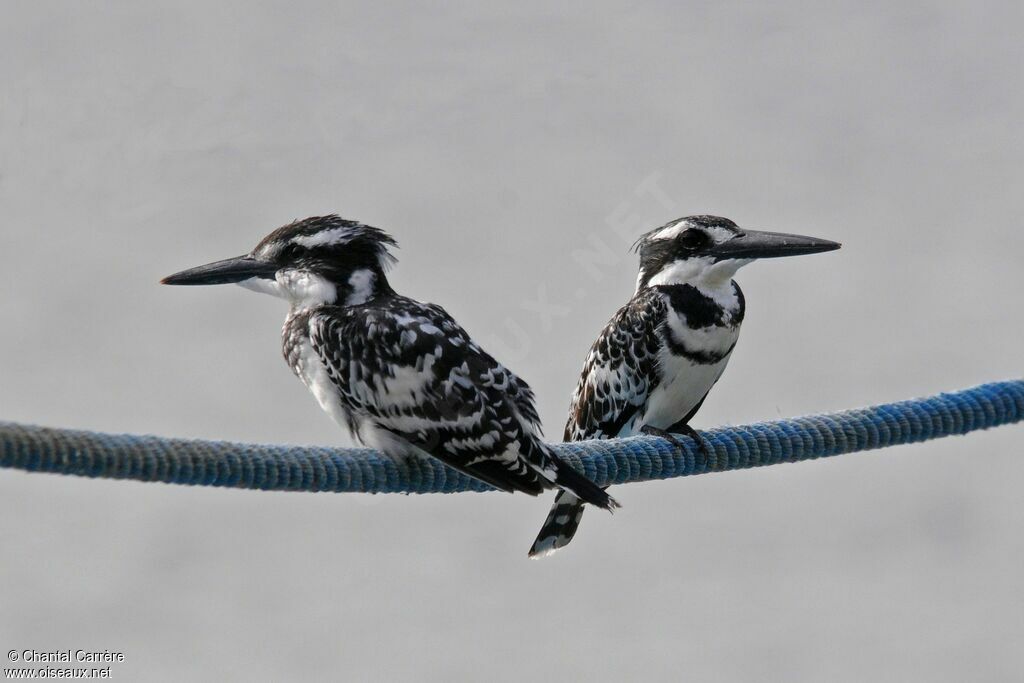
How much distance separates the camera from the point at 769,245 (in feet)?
11.9

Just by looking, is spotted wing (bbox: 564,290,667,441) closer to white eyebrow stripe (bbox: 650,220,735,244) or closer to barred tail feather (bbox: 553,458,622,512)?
white eyebrow stripe (bbox: 650,220,735,244)

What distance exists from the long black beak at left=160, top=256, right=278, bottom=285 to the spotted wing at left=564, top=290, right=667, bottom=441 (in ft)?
Result: 3.44

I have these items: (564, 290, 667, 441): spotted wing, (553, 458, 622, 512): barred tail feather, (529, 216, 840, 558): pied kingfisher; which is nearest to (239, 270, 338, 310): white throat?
(553, 458, 622, 512): barred tail feather

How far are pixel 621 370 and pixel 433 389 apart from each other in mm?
1089

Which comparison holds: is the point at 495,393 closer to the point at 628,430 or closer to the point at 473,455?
the point at 473,455

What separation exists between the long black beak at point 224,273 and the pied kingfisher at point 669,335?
938 mm

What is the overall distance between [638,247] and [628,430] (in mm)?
487

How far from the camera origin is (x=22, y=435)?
1.97m

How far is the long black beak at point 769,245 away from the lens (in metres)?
3.53

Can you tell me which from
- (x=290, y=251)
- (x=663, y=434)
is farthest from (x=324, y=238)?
(x=663, y=434)

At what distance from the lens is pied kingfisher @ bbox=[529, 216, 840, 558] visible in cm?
370

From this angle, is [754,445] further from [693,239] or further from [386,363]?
[693,239]

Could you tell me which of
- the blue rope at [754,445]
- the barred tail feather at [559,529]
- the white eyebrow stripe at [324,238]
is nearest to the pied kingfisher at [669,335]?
the barred tail feather at [559,529]

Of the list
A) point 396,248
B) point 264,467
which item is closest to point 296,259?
point 396,248
